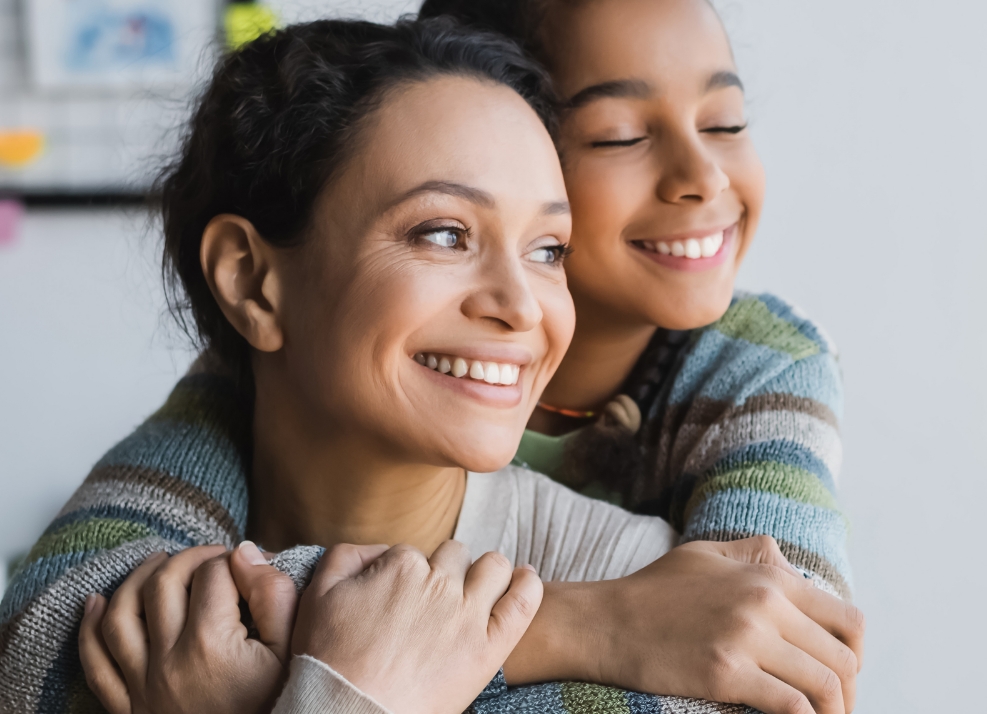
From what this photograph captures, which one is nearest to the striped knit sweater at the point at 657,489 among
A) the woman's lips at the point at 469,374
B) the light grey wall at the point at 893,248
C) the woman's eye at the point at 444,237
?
the woman's lips at the point at 469,374

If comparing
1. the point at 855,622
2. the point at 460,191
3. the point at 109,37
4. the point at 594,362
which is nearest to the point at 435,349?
the point at 460,191

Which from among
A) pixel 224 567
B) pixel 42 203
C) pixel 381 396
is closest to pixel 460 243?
pixel 381 396

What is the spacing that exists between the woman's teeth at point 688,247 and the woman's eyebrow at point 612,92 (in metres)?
0.21

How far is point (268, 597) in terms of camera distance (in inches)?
35.6

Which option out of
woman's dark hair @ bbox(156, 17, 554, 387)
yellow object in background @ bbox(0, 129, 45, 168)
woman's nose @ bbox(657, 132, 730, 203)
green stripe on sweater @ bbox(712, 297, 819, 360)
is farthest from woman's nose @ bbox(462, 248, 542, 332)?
yellow object in background @ bbox(0, 129, 45, 168)

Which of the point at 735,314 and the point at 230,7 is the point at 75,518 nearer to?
the point at 735,314

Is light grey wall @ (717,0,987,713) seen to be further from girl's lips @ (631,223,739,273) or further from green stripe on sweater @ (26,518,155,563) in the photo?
green stripe on sweater @ (26,518,155,563)

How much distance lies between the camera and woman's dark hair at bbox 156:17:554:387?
1119mm

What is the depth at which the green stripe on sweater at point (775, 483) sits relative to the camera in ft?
3.88

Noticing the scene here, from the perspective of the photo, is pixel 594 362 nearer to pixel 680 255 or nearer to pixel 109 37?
pixel 680 255

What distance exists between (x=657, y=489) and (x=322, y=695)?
767mm

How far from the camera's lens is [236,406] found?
4.51ft

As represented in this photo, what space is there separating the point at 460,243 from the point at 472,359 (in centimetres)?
12

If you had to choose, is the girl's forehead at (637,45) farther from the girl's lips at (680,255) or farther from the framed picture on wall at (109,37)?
the framed picture on wall at (109,37)
